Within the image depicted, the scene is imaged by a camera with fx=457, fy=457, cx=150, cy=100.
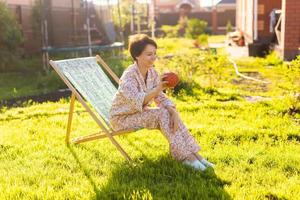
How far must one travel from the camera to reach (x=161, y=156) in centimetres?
427

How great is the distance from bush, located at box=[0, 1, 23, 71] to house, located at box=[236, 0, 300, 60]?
682 cm

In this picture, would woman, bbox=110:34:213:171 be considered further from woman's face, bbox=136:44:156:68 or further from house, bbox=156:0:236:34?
house, bbox=156:0:236:34

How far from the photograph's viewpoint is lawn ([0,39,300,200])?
11.4 feet

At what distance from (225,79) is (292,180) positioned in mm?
5648

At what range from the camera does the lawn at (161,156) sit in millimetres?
3467

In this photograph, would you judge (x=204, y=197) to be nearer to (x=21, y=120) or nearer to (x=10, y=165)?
(x=10, y=165)

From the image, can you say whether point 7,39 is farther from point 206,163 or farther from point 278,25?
point 206,163

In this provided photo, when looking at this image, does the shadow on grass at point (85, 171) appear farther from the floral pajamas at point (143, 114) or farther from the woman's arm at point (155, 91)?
the woman's arm at point (155, 91)

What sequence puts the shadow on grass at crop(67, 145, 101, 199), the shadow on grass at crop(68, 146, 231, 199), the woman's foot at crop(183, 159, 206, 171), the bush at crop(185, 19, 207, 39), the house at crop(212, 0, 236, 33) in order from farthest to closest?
the house at crop(212, 0, 236, 33)
the bush at crop(185, 19, 207, 39)
the woman's foot at crop(183, 159, 206, 171)
the shadow on grass at crop(67, 145, 101, 199)
the shadow on grass at crop(68, 146, 231, 199)

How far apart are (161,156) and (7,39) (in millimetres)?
8393

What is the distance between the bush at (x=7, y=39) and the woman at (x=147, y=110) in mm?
7914

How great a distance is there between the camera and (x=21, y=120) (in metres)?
6.19

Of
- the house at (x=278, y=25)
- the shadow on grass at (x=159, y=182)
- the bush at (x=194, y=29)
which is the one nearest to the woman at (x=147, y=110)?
the shadow on grass at (x=159, y=182)

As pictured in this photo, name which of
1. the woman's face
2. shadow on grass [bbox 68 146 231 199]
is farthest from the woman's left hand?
the woman's face
